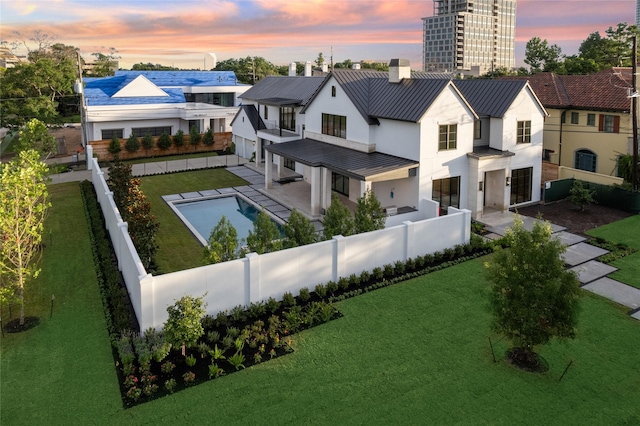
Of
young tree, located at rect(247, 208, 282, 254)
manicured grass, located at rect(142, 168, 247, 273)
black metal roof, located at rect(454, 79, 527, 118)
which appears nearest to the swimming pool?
manicured grass, located at rect(142, 168, 247, 273)

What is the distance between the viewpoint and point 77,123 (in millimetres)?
72188

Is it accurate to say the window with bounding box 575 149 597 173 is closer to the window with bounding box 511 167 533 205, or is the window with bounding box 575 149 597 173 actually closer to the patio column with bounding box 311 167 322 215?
the window with bounding box 511 167 533 205

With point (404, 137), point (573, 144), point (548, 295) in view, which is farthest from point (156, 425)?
point (573, 144)

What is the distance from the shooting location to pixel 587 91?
36719 mm

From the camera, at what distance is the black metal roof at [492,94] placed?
93.1ft

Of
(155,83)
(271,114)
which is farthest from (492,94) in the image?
(155,83)

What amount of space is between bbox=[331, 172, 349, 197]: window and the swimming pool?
5386 mm

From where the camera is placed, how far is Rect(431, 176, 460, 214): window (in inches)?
1056

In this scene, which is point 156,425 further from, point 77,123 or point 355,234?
point 77,123

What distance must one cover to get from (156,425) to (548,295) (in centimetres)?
975

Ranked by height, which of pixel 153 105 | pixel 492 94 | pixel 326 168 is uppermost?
pixel 153 105

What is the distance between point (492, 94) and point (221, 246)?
20.1m

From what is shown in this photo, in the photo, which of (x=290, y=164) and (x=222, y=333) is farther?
(x=290, y=164)

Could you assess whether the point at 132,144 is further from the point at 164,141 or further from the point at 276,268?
the point at 276,268
